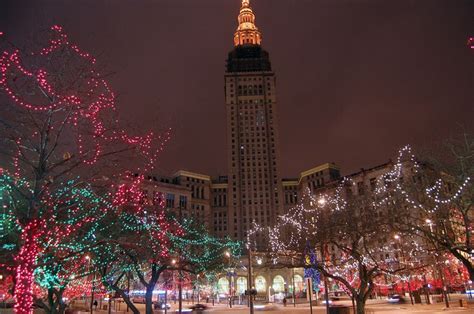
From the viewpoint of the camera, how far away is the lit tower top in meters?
154

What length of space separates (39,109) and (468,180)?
17.5 metres

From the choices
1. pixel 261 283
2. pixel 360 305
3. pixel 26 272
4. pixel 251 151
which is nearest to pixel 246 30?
pixel 251 151

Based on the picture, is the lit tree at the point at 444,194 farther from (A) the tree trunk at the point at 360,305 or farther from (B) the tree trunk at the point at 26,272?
(B) the tree trunk at the point at 26,272

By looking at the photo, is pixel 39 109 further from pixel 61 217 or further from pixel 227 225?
pixel 227 225

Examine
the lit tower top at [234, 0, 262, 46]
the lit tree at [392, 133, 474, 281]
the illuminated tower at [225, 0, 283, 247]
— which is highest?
the lit tower top at [234, 0, 262, 46]

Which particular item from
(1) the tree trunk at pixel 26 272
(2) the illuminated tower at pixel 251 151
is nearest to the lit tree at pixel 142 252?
(1) the tree trunk at pixel 26 272

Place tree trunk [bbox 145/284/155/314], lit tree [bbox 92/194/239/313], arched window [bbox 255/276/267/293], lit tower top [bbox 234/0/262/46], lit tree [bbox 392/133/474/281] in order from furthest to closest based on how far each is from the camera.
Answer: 1. lit tower top [bbox 234/0/262/46]
2. arched window [bbox 255/276/267/293]
3. tree trunk [bbox 145/284/155/314]
4. lit tree [bbox 92/194/239/313]
5. lit tree [bbox 392/133/474/281]

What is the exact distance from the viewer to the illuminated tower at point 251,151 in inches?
5044

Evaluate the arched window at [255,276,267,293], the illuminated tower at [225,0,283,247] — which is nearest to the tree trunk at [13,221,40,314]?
the arched window at [255,276,267,293]

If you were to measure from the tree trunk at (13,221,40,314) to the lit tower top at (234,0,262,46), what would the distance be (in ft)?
482

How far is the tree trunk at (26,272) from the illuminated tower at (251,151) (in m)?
115

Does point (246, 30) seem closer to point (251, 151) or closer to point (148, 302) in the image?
point (251, 151)

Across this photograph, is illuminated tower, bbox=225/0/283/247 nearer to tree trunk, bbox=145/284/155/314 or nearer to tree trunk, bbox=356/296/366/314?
tree trunk, bbox=145/284/155/314

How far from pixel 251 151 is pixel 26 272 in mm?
119583
